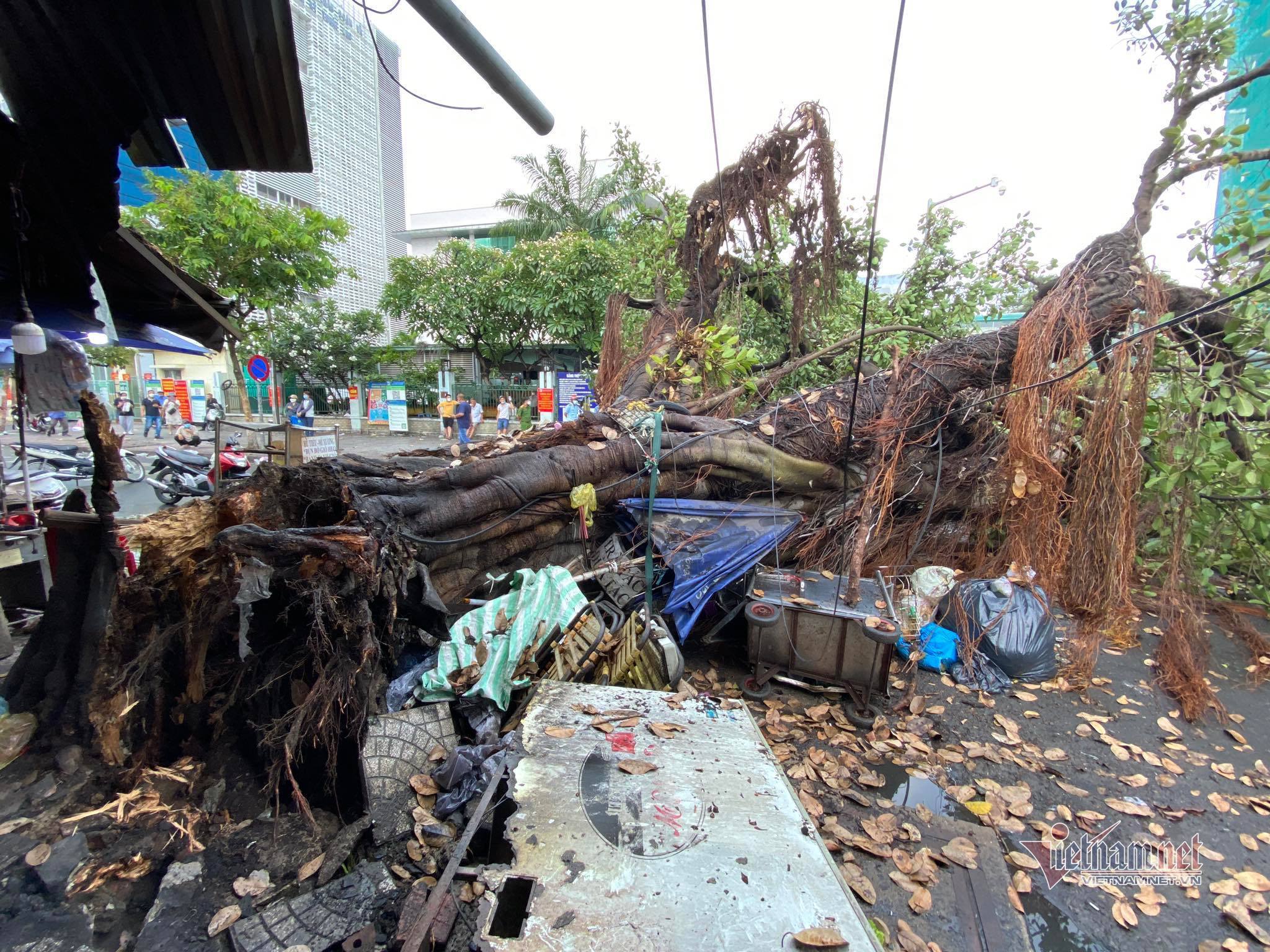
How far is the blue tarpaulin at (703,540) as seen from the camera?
13.7 feet

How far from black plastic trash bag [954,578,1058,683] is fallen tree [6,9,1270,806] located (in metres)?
0.55

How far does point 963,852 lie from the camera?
106 inches

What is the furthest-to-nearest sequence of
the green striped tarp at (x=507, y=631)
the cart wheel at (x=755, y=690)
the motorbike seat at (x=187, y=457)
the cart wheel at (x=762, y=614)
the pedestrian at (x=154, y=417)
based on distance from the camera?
the pedestrian at (x=154, y=417) < the motorbike seat at (x=187, y=457) < the cart wheel at (x=755, y=690) < the cart wheel at (x=762, y=614) < the green striped tarp at (x=507, y=631)

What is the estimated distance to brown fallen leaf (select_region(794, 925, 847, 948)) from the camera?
1.60 meters

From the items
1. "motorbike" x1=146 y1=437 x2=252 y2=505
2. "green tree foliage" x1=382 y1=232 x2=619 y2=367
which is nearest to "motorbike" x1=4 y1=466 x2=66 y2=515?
"motorbike" x1=146 y1=437 x2=252 y2=505

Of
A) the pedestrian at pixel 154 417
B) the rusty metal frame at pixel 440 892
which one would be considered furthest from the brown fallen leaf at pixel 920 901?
the pedestrian at pixel 154 417

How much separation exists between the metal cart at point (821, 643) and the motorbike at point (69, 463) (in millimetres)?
9357

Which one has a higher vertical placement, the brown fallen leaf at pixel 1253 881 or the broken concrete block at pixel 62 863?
the broken concrete block at pixel 62 863

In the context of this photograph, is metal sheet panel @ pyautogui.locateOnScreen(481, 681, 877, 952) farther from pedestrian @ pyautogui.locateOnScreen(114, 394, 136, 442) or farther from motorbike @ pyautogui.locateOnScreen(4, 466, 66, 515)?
pedestrian @ pyautogui.locateOnScreen(114, 394, 136, 442)

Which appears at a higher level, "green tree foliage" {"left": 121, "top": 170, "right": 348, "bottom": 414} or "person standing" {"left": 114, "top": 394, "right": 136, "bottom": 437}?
"green tree foliage" {"left": 121, "top": 170, "right": 348, "bottom": 414}

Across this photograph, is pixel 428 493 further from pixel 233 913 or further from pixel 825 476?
pixel 825 476

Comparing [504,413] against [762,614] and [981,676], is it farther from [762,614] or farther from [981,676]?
[981,676]

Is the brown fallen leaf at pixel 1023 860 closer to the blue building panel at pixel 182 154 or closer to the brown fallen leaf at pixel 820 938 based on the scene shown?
the brown fallen leaf at pixel 820 938

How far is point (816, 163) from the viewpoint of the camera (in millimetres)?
A: 6043
